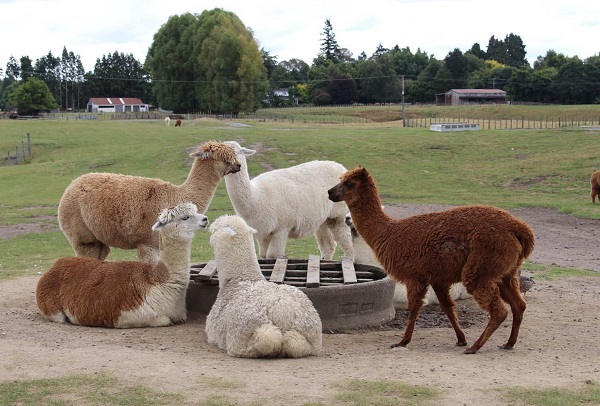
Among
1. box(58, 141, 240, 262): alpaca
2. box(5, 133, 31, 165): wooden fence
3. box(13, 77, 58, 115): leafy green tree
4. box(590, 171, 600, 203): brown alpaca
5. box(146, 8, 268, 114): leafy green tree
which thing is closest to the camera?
box(58, 141, 240, 262): alpaca

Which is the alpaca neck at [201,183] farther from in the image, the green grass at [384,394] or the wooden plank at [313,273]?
the green grass at [384,394]

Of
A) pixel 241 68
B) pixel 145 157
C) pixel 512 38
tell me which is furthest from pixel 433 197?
pixel 512 38

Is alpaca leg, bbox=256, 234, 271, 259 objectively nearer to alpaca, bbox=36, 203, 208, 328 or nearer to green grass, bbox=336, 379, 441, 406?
alpaca, bbox=36, 203, 208, 328

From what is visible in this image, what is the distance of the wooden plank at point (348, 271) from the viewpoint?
921 cm

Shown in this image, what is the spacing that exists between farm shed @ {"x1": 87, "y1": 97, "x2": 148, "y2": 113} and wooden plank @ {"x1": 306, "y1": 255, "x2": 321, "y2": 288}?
10486 cm

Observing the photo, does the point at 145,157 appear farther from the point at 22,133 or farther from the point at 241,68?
the point at 241,68

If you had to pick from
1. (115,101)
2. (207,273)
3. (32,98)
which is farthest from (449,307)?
(115,101)

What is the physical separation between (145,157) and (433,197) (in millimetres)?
15455

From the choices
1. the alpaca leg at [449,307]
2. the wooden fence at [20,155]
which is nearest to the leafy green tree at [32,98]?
the wooden fence at [20,155]

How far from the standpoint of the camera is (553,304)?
401 inches

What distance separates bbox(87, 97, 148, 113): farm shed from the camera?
113 m

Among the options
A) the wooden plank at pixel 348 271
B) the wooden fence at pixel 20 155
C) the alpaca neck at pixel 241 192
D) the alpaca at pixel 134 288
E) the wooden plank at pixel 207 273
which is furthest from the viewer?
the wooden fence at pixel 20 155

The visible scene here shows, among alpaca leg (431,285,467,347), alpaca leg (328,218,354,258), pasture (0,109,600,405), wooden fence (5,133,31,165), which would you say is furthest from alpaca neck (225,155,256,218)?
wooden fence (5,133,31,165)

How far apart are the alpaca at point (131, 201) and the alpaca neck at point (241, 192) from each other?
1.04ft
